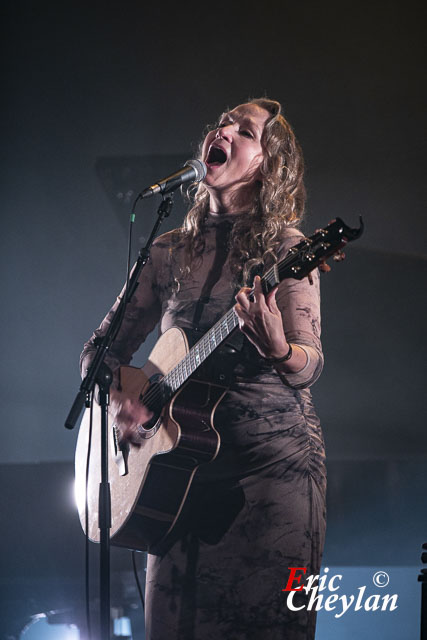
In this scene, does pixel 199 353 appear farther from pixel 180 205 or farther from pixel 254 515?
pixel 180 205

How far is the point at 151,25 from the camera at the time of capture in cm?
386

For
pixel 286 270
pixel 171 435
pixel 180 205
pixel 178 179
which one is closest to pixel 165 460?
pixel 171 435

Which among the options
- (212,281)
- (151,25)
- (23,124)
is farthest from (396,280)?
(23,124)

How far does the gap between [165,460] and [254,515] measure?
11.7 inches

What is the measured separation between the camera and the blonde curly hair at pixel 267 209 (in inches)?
79.5

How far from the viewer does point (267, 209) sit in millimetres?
2133

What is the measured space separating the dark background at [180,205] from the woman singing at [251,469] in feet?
5.07

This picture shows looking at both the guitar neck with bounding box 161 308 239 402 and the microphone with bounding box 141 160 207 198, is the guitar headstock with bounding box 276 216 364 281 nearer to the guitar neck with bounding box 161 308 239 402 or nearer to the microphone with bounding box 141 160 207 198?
the guitar neck with bounding box 161 308 239 402

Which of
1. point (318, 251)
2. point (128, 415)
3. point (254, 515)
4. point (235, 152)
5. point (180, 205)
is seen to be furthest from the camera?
point (180, 205)

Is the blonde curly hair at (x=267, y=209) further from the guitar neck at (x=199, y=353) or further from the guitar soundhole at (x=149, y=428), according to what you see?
the guitar soundhole at (x=149, y=428)

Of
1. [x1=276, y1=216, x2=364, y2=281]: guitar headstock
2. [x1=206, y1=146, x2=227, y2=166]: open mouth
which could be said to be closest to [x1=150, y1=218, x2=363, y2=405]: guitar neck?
[x1=276, y1=216, x2=364, y2=281]: guitar headstock

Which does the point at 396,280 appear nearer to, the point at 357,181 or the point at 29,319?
the point at 357,181

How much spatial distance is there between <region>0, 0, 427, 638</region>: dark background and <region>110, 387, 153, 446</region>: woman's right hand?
146cm

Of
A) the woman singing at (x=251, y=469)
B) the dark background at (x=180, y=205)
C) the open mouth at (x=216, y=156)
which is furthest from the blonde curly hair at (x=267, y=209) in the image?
the dark background at (x=180, y=205)
